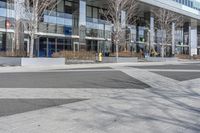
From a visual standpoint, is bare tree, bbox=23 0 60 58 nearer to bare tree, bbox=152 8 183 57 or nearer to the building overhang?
the building overhang

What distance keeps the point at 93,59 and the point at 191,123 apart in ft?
104

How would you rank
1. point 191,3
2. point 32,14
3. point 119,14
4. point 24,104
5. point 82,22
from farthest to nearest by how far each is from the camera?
1. point 191,3
2. point 82,22
3. point 119,14
4. point 32,14
5. point 24,104

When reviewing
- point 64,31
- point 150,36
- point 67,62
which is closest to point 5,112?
point 67,62

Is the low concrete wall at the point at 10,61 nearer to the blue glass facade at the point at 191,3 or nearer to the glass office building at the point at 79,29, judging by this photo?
the glass office building at the point at 79,29

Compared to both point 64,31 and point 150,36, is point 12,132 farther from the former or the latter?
point 150,36

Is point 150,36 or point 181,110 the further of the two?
point 150,36

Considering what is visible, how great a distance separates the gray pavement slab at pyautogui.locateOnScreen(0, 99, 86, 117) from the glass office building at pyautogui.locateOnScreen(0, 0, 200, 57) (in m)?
28.8

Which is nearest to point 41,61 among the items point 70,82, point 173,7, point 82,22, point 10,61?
point 10,61

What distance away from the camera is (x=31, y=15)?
1225 inches

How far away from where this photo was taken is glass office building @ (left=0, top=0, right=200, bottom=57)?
4094 cm

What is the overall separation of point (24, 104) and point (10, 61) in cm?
1996

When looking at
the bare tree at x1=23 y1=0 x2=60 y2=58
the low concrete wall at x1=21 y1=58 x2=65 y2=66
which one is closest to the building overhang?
the bare tree at x1=23 y1=0 x2=60 y2=58

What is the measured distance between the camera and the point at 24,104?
31.7 feet

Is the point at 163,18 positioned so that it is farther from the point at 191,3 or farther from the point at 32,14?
the point at 32,14
